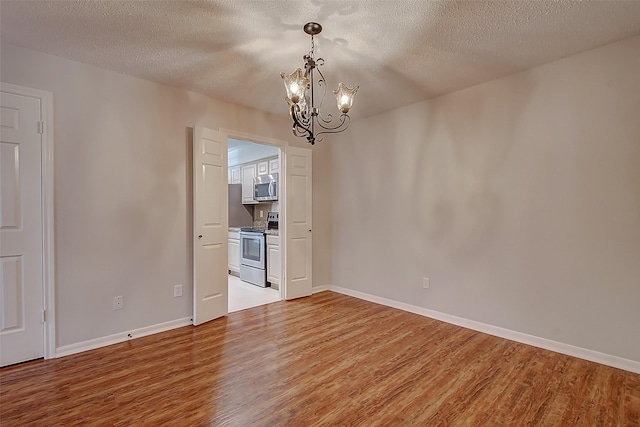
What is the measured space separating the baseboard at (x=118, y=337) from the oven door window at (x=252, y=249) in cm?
180

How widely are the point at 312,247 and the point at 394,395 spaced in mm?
2719

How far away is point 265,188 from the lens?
5730 mm

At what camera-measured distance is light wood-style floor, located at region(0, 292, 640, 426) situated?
185cm

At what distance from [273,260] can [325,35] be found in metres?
3.35

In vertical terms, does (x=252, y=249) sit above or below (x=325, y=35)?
below

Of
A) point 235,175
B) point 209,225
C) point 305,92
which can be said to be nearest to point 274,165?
point 235,175

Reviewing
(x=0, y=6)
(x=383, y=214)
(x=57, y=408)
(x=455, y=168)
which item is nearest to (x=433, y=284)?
(x=383, y=214)

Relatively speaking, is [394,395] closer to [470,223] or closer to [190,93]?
[470,223]

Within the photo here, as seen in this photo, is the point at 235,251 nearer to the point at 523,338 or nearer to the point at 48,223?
the point at 48,223

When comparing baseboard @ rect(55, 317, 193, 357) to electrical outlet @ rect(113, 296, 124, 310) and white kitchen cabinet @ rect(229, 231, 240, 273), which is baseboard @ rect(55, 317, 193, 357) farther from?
white kitchen cabinet @ rect(229, 231, 240, 273)

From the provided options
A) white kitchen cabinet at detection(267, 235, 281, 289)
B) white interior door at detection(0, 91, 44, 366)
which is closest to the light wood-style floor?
white interior door at detection(0, 91, 44, 366)

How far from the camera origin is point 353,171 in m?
4.54

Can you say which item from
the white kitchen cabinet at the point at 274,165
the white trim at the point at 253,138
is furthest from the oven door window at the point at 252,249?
the white trim at the point at 253,138

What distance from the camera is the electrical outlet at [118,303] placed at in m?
2.89
